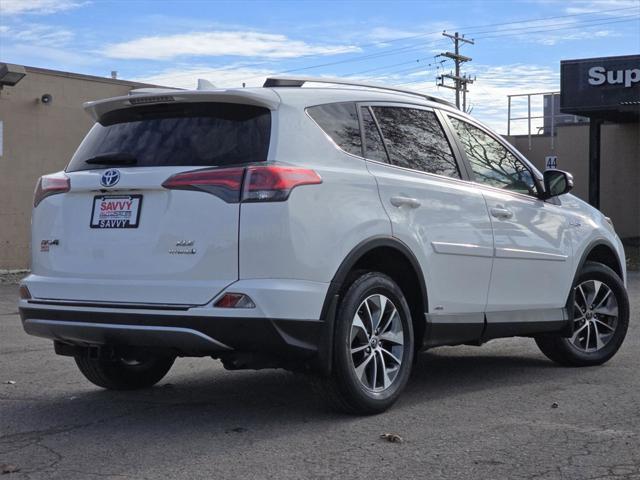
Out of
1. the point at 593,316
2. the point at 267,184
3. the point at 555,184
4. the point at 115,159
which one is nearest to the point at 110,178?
the point at 115,159

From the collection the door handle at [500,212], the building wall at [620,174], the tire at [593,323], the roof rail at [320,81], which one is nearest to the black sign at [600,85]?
the building wall at [620,174]

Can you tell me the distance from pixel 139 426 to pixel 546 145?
28.0m

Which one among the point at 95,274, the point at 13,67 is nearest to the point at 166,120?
the point at 95,274

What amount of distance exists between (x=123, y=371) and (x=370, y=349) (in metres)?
1.86

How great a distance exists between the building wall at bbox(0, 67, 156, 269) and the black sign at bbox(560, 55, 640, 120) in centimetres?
1277

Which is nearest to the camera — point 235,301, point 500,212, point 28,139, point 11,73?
point 235,301

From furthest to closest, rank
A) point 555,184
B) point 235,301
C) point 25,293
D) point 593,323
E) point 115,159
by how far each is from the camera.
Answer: point 593,323 < point 555,184 < point 25,293 < point 115,159 < point 235,301

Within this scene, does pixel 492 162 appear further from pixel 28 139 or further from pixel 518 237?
pixel 28 139

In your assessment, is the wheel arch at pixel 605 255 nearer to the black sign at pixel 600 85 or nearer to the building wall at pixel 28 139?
the building wall at pixel 28 139

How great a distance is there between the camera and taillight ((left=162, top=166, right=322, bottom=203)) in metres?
5.07

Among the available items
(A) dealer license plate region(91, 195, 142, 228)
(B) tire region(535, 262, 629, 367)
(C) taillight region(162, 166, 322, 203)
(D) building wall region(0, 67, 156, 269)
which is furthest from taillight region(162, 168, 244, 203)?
(D) building wall region(0, 67, 156, 269)

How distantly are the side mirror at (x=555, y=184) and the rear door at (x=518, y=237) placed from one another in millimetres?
86

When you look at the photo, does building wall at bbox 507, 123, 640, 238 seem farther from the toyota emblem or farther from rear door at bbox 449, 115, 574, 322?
the toyota emblem

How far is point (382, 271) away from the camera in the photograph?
5957mm
